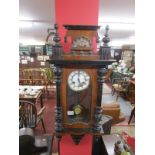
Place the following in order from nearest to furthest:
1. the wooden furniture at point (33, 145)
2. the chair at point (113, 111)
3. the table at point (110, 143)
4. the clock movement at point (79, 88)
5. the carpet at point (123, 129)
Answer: the clock movement at point (79, 88) < the wooden furniture at point (33, 145) < the table at point (110, 143) < the carpet at point (123, 129) < the chair at point (113, 111)

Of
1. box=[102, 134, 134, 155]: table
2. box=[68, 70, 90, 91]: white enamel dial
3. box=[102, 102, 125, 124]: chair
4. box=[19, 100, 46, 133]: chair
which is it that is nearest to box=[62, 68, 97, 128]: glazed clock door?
box=[68, 70, 90, 91]: white enamel dial

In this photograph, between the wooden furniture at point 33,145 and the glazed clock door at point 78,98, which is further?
the wooden furniture at point 33,145

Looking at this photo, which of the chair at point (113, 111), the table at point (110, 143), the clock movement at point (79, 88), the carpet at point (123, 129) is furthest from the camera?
the chair at point (113, 111)

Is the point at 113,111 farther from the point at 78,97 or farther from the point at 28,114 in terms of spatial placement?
the point at 78,97

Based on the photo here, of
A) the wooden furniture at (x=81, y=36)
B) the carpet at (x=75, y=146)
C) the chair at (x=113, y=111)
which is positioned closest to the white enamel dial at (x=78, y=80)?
the wooden furniture at (x=81, y=36)

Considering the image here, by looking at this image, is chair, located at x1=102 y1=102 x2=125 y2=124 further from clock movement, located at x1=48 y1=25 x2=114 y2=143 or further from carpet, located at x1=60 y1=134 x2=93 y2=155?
clock movement, located at x1=48 y1=25 x2=114 y2=143

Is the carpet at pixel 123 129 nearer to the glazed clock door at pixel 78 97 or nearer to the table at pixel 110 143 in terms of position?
the table at pixel 110 143

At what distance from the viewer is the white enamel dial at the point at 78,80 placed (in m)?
1.73

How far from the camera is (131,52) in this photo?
10398mm

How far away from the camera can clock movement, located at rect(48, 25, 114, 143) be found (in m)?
1.68

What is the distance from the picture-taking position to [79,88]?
176 cm
